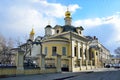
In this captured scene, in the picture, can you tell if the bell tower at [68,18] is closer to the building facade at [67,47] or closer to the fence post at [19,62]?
the building facade at [67,47]

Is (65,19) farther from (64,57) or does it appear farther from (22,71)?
(22,71)

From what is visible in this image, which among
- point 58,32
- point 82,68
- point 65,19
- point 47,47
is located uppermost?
point 65,19

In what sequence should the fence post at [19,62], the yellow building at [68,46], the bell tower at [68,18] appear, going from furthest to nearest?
the bell tower at [68,18] → the yellow building at [68,46] → the fence post at [19,62]

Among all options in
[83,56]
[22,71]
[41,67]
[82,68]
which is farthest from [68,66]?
[22,71]

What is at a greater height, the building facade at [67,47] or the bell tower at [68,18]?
the bell tower at [68,18]

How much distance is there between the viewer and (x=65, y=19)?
2844 inches

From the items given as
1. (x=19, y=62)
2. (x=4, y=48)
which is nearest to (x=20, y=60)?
(x=19, y=62)

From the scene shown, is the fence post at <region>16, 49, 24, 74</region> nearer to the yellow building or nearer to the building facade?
the building facade

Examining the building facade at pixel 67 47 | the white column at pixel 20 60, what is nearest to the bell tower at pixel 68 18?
the building facade at pixel 67 47

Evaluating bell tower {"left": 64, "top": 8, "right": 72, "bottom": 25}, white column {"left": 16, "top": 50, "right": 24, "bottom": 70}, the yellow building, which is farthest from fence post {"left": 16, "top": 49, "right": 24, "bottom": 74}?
bell tower {"left": 64, "top": 8, "right": 72, "bottom": 25}

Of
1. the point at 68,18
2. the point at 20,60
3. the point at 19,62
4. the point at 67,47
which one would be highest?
the point at 68,18

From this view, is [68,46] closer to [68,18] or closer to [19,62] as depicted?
[68,18]

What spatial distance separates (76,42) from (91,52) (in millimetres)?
15786

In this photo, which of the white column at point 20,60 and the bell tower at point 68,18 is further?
the bell tower at point 68,18
